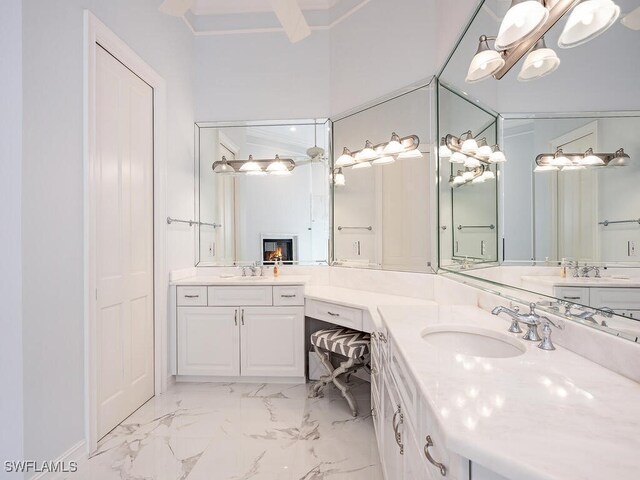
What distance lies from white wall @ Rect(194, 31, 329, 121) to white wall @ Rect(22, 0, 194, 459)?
3.79 ft

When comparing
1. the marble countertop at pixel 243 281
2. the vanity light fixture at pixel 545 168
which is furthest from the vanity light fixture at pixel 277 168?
the vanity light fixture at pixel 545 168

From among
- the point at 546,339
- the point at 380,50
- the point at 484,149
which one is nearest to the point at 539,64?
the point at 484,149

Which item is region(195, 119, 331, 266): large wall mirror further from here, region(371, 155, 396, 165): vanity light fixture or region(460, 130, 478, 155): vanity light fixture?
region(460, 130, 478, 155): vanity light fixture

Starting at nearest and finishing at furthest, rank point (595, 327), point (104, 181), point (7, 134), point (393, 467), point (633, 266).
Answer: point (633, 266), point (595, 327), point (393, 467), point (7, 134), point (104, 181)

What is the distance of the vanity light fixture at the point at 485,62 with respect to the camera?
1.38m

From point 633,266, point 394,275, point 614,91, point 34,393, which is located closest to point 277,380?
point 394,275

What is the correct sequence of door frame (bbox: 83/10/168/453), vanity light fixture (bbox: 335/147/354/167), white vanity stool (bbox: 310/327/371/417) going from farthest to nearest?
1. vanity light fixture (bbox: 335/147/354/167)
2. white vanity stool (bbox: 310/327/371/417)
3. door frame (bbox: 83/10/168/453)

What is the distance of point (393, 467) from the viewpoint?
1.21 m

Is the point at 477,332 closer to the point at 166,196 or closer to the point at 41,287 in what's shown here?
the point at 41,287

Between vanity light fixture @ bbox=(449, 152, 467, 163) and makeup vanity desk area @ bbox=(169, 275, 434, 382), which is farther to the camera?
makeup vanity desk area @ bbox=(169, 275, 434, 382)

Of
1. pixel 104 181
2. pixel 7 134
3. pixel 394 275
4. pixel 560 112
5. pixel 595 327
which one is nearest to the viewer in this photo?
pixel 595 327

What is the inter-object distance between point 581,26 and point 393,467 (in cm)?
158

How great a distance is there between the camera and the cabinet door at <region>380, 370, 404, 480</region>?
108cm

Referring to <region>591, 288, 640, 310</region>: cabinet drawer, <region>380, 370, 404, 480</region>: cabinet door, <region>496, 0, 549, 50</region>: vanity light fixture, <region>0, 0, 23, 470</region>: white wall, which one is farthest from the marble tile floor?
<region>496, 0, 549, 50</region>: vanity light fixture
